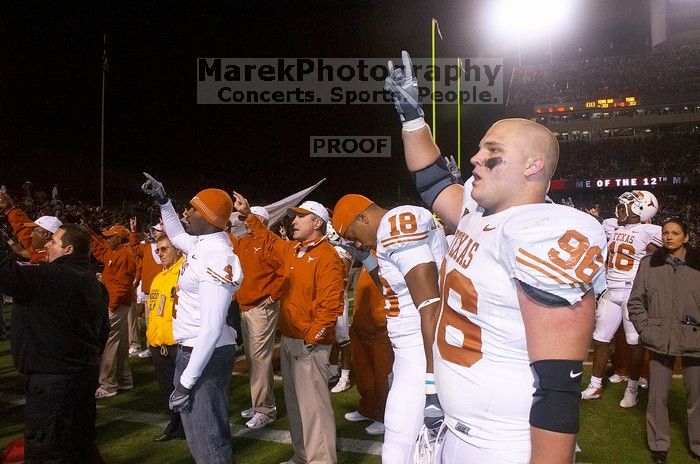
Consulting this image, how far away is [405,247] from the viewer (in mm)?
2908

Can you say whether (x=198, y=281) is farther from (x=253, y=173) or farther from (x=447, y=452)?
(x=253, y=173)

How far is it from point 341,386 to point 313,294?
→ 128 inches

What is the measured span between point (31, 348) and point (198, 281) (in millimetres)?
1091

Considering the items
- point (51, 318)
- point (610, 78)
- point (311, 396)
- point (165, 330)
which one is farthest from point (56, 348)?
point (610, 78)

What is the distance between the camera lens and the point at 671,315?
5160mm

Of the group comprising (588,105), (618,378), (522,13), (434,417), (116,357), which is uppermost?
(588,105)

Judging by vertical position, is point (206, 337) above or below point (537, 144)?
below

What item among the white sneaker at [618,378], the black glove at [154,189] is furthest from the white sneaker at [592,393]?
the black glove at [154,189]

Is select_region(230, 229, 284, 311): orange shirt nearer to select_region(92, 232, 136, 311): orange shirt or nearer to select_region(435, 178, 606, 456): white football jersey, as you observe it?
select_region(92, 232, 136, 311): orange shirt

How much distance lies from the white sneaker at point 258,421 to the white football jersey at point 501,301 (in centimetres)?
456

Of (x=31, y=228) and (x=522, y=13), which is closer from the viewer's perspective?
(x=31, y=228)

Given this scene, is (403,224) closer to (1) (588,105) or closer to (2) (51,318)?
(2) (51,318)

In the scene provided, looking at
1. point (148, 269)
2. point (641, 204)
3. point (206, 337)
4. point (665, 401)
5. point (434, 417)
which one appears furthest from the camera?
point (148, 269)

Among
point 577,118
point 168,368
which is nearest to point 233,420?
point 168,368
